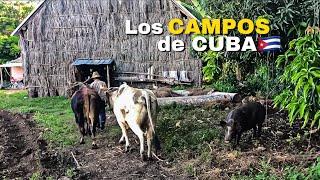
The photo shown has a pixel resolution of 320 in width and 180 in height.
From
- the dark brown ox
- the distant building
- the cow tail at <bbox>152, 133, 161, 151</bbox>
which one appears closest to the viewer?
the cow tail at <bbox>152, 133, 161, 151</bbox>

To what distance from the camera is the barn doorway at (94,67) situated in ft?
59.7

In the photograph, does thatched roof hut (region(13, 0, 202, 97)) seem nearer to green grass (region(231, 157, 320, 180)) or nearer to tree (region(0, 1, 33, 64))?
tree (region(0, 1, 33, 64))

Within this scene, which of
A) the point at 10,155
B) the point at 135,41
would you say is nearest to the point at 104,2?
the point at 135,41

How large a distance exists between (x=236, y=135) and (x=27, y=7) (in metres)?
34.3

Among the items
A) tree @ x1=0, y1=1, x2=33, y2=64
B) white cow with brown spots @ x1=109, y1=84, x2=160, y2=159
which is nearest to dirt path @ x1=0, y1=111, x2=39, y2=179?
white cow with brown spots @ x1=109, y1=84, x2=160, y2=159

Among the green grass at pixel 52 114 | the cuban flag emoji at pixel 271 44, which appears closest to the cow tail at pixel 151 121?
the green grass at pixel 52 114

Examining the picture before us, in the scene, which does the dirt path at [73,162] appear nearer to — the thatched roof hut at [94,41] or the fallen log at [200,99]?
the fallen log at [200,99]

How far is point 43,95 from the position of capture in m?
19.3

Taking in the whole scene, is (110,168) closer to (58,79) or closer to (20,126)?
(20,126)

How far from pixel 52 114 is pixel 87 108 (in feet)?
17.9

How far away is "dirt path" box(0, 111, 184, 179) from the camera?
273 inches

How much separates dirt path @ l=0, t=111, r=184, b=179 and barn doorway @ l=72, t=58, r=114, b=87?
8.39m

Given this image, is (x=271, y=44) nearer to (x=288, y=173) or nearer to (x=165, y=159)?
(x=165, y=159)

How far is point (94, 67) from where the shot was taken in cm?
1936
